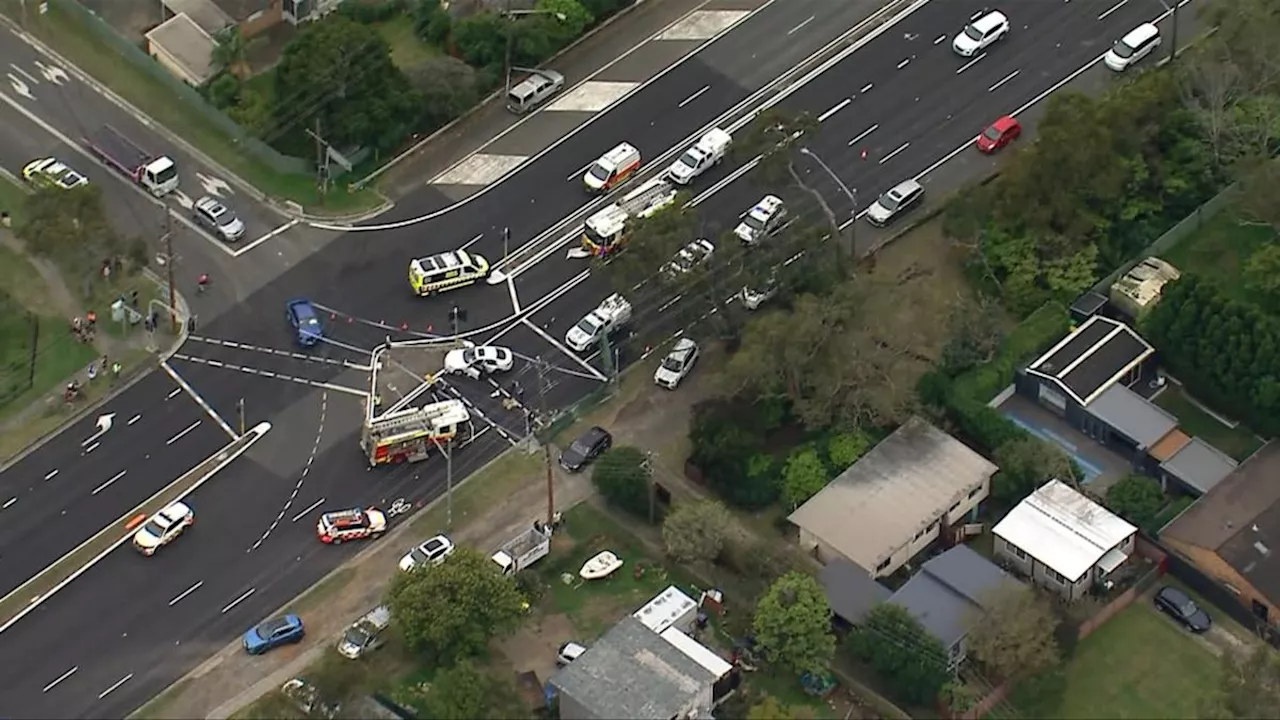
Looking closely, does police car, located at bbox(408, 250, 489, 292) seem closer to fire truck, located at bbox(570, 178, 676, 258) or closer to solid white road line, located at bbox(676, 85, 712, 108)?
fire truck, located at bbox(570, 178, 676, 258)

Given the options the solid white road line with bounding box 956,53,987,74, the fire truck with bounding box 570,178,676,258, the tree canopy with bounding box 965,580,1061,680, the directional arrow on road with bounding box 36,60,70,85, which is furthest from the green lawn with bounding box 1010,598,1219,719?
the directional arrow on road with bounding box 36,60,70,85

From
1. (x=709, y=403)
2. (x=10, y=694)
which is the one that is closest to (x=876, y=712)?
(x=709, y=403)

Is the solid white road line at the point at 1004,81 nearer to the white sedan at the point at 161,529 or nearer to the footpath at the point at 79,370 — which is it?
the footpath at the point at 79,370

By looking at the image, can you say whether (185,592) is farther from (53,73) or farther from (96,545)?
(53,73)

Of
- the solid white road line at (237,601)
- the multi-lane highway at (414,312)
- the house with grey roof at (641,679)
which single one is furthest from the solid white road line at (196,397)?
the house with grey roof at (641,679)

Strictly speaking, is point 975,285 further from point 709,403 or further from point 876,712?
point 876,712

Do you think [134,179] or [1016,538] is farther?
[134,179]
